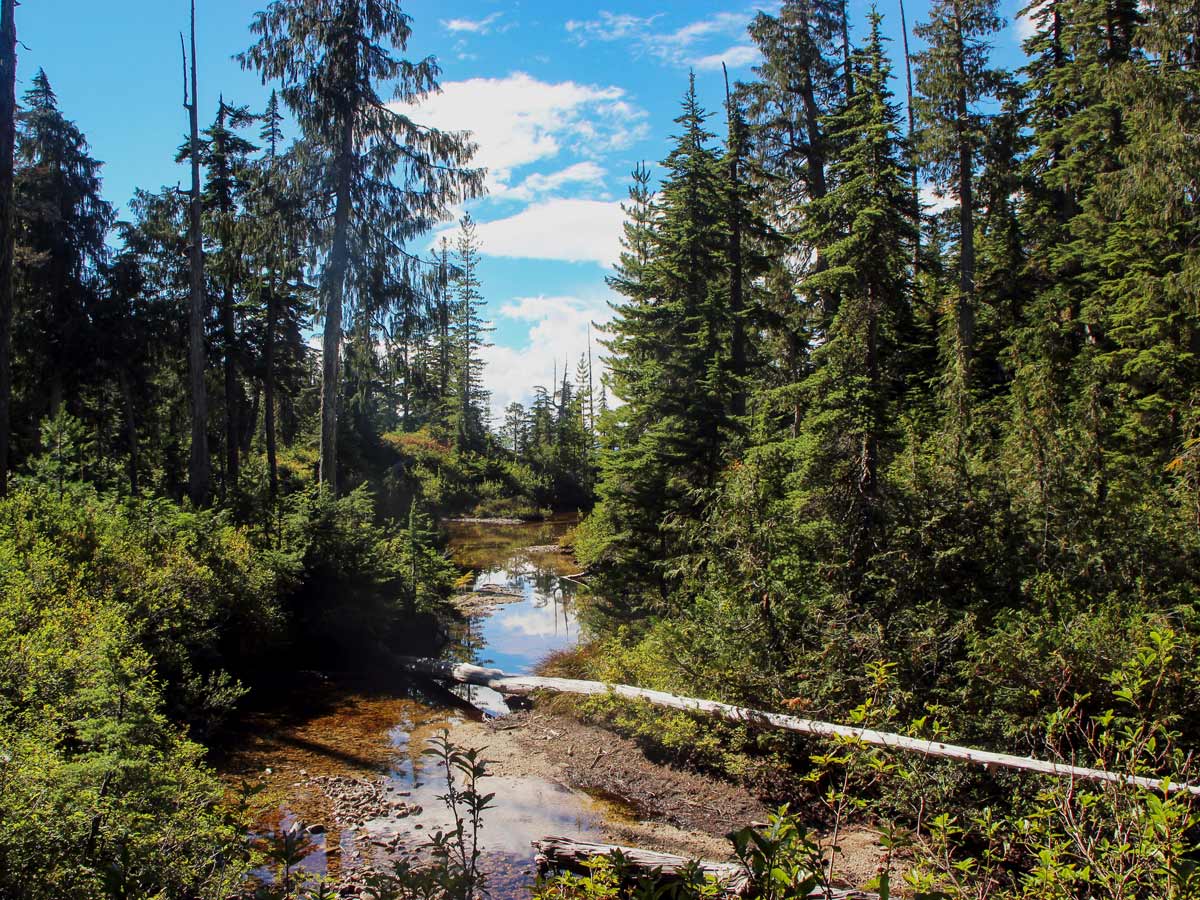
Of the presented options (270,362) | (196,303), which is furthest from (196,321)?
(270,362)

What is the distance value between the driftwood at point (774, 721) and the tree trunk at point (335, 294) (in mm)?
6523

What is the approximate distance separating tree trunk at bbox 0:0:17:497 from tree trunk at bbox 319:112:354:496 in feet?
21.8

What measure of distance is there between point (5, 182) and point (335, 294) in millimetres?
7065

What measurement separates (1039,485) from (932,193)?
1528 centimetres

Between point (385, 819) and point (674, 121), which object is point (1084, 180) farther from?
point (385, 819)

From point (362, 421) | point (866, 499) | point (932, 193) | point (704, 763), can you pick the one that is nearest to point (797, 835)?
point (704, 763)

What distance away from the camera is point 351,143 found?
16828 mm

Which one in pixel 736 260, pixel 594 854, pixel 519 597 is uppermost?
pixel 736 260

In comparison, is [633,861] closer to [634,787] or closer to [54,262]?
[634,787]

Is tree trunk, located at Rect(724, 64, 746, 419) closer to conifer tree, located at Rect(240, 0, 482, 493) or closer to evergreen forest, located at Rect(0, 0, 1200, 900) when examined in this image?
evergreen forest, located at Rect(0, 0, 1200, 900)

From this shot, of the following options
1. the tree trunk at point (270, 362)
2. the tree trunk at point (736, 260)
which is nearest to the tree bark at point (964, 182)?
the tree trunk at point (736, 260)

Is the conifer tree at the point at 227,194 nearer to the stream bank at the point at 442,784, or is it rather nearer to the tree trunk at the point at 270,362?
the tree trunk at the point at 270,362

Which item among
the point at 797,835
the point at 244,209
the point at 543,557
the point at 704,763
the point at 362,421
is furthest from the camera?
the point at 362,421

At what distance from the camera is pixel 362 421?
38.8 meters
